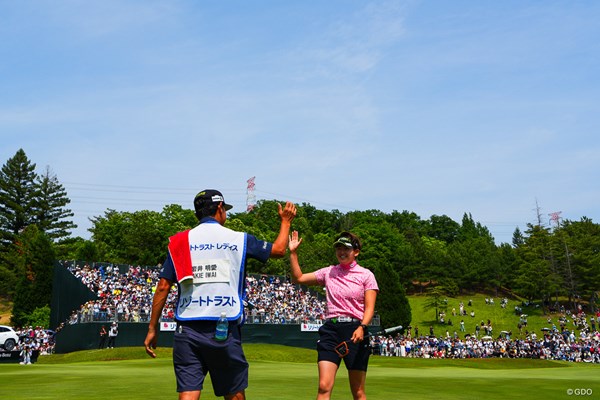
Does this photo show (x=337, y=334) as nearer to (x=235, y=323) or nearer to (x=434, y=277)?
(x=235, y=323)

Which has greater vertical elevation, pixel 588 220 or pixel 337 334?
pixel 588 220

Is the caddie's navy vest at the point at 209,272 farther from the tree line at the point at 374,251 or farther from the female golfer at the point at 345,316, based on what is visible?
the tree line at the point at 374,251

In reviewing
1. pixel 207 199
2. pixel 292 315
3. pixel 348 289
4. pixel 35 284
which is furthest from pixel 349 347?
pixel 35 284

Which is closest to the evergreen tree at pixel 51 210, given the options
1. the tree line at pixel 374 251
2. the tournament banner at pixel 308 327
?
the tree line at pixel 374 251

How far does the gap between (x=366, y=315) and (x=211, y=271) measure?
9.48 feet

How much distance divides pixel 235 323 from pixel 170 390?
28.4ft

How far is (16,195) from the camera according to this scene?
12056cm

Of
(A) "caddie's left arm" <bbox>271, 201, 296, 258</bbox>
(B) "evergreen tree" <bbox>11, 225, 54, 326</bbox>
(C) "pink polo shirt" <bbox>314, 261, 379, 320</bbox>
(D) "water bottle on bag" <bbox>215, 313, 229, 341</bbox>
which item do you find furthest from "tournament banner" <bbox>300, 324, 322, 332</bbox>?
(D) "water bottle on bag" <bbox>215, 313, 229, 341</bbox>

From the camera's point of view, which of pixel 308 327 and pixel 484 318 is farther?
pixel 484 318

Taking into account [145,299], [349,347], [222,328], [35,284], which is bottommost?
[349,347]

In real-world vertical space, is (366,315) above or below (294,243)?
below

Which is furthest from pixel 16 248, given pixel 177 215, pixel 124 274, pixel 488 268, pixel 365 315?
pixel 365 315

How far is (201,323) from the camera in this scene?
6180 millimetres

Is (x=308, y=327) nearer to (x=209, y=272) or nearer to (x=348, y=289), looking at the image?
(x=348, y=289)
